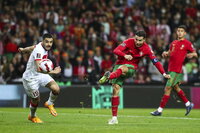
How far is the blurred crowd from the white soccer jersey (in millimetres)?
8575

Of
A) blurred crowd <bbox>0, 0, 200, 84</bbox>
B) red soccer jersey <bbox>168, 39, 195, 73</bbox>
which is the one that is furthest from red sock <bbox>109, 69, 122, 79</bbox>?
blurred crowd <bbox>0, 0, 200, 84</bbox>

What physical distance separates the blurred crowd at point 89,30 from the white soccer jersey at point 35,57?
8575 mm

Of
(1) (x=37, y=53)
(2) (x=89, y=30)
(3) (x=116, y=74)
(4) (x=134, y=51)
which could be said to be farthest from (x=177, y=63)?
(2) (x=89, y=30)

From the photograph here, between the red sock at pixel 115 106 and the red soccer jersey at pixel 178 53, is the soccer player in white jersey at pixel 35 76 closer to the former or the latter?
the red sock at pixel 115 106

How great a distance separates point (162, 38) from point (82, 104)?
645cm

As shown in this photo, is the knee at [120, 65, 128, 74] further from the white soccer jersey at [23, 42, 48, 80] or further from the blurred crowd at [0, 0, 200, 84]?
the blurred crowd at [0, 0, 200, 84]

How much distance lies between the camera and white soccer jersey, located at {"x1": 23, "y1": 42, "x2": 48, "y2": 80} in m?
13.1

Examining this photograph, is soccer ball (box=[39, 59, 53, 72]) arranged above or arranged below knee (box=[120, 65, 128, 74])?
above

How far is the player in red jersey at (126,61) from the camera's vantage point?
1309 cm

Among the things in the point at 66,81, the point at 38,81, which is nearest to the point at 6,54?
the point at 66,81

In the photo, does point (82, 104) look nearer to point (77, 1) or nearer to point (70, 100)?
point (70, 100)

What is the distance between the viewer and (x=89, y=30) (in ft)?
84.9

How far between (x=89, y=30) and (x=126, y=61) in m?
12.3

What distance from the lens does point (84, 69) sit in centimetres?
2397
